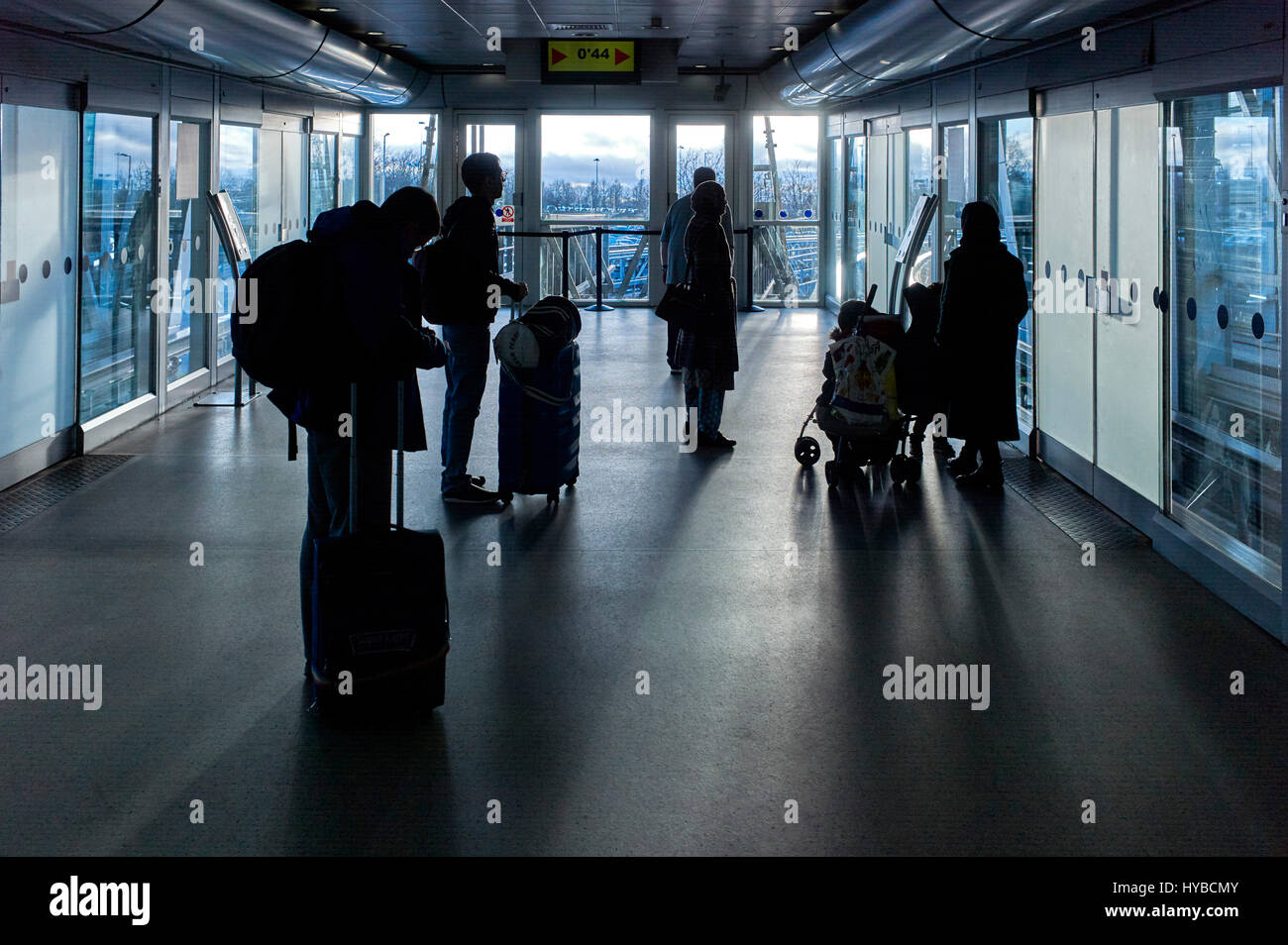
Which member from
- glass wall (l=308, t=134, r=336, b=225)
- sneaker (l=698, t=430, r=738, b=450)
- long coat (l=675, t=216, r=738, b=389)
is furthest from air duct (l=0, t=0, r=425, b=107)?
sneaker (l=698, t=430, r=738, b=450)

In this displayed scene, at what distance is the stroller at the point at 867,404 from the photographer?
23.3ft

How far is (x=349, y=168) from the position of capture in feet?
56.4

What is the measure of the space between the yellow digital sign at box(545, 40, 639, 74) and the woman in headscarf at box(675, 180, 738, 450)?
4.73 meters

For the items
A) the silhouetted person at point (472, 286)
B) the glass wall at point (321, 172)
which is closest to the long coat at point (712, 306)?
the silhouetted person at point (472, 286)

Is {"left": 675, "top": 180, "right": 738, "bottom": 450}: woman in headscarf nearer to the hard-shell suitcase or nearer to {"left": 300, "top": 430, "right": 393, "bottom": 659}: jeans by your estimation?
the hard-shell suitcase

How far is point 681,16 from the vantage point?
36.4 ft

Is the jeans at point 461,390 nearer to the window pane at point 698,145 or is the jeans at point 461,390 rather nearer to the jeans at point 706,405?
the jeans at point 706,405

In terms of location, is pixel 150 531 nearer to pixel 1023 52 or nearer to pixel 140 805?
pixel 140 805

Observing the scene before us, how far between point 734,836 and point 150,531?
3.85 metres

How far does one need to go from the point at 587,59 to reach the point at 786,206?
19.6ft

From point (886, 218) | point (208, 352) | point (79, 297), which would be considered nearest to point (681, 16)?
point (886, 218)

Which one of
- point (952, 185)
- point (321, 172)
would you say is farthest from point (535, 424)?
point (321, 172)
